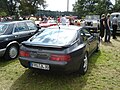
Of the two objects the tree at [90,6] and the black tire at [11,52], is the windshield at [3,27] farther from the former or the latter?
the tree at [90,6]

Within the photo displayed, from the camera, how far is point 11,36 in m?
6.90

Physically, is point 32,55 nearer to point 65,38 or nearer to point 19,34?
point 65,38

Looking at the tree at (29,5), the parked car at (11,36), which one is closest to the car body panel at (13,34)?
the parked car at (11,36)

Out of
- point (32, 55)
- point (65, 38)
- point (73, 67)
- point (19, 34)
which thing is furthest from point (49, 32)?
point (19, 34)

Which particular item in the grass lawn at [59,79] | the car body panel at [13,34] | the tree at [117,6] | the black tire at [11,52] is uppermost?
the tree at [117,6]

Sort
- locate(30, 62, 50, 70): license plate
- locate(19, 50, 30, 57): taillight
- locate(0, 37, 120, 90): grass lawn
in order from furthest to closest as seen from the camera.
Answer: locate(19, 50, 30, 57): taillight, locate(0, 37, 120, 90): grass lawn, locate(30, 62, 50, 70): license plate

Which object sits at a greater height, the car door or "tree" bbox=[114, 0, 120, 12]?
"tree" bbox=[114, 0, 120, 12]

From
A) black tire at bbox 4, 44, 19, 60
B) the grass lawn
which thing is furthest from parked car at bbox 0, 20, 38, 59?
the grass lawn

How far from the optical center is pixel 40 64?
470cm

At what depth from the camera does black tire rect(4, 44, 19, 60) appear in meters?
6.75

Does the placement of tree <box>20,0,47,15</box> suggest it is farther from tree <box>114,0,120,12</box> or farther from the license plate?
the license plate

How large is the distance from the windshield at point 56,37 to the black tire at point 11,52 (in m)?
1.74

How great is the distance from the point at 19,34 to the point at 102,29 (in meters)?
6.10

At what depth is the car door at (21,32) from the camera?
23.7 feet
